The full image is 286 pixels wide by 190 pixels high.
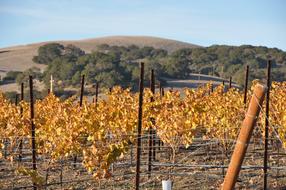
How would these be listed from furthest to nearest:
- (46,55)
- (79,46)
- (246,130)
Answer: (79,46) → (46,55) → (246,130)

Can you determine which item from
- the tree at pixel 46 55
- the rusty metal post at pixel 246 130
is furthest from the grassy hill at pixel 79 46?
the rusty metal post at pixel 246 130

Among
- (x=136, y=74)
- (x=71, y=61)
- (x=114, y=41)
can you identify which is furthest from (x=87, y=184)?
(x=114, y=41)

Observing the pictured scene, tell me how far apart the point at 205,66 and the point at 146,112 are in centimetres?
4690

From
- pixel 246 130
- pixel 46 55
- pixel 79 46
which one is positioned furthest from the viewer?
pixel 79 46

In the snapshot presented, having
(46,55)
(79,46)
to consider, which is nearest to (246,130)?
(46,55)

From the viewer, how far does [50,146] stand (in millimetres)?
10820

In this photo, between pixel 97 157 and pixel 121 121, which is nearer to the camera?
pixel 97 157

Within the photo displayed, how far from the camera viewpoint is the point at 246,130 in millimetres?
4160

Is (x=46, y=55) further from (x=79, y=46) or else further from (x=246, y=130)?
(x=246, y=130)

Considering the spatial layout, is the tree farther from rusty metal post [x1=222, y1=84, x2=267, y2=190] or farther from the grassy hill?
rusty metal post [x1=222, y1=84, x2=267, y2=190]

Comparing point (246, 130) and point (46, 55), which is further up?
point (246, 130)

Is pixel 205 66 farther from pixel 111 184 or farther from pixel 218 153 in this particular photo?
pixel 111 184

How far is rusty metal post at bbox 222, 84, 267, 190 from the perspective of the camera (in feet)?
13.5

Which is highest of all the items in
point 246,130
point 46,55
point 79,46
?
point 246,130
